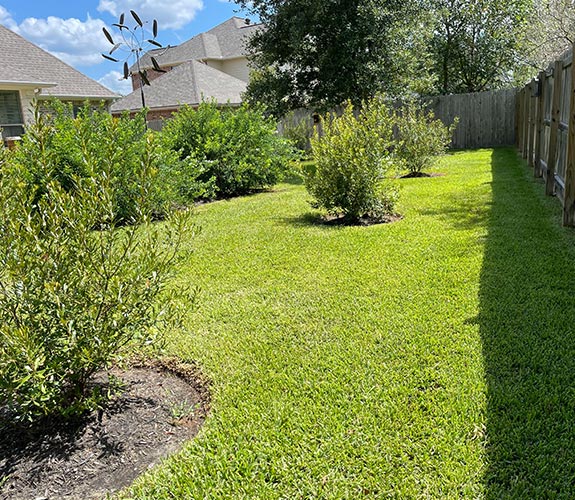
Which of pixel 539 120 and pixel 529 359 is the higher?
pixel 539 120

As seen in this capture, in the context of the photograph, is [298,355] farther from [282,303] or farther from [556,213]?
[556,213]

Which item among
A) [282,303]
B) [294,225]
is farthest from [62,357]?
[294,225]

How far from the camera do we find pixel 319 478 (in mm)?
1966

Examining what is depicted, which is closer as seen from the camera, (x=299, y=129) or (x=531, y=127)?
(x=531, y=127)

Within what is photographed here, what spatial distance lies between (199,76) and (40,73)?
28.9 feet

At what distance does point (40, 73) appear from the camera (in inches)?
658

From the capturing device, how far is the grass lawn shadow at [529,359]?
1.92 metres

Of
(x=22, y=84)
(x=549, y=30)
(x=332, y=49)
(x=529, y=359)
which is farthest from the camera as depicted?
(x=549, y=30)

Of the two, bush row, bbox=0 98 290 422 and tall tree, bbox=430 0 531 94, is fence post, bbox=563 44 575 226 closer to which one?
bush row, bbox=0 98 290 422

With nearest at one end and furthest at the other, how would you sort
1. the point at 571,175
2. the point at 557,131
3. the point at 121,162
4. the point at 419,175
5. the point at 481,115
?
the point at 571,175 < the point at 121,162 < the point at 557,131 < the point at 419,175 < the point at 481,115

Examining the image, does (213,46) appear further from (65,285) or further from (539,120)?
(65,285)

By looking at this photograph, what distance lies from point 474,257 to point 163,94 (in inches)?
879

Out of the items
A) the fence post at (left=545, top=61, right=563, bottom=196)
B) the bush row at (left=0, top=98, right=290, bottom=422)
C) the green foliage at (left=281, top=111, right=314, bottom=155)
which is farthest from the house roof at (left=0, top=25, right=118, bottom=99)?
the bush row at (left=0, top=98, right=290, bottom=422)

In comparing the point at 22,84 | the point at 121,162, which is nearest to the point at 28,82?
the point at 22,84
